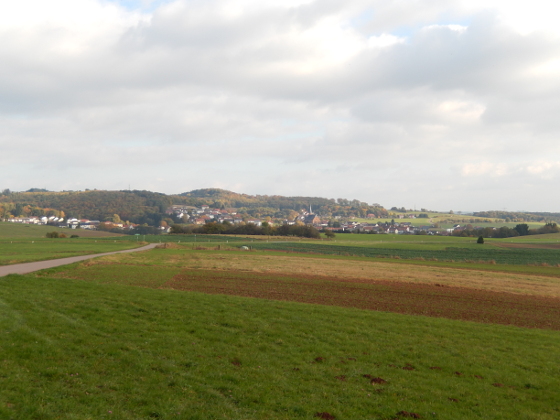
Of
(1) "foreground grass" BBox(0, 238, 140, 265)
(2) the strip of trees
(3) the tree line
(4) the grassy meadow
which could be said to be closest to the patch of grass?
(1) "foreground grass" BBox(0, 238, 140, 265)

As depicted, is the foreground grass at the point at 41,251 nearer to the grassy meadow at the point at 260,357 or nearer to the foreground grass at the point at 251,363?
the grassy meadow at the point at 260,357

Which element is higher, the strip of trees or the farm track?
the strip of trees

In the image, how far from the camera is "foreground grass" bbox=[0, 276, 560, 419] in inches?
307

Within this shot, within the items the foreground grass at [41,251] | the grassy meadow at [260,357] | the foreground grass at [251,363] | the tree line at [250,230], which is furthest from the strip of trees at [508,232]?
the foreground grass at [251,363]

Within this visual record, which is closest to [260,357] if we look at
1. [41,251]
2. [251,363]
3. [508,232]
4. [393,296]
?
[251,363]

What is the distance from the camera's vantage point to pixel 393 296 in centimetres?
2477

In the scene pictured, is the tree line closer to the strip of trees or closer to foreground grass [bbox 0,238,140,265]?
the strip of trees

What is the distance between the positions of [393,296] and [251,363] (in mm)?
16140

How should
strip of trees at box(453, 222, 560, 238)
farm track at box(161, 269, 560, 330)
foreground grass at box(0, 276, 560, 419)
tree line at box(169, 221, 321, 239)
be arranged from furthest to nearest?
1. strip of trees at box(453, 222, 560, 238)
2. tree line at box(169, 221, 321, 239)
3. farm track at box(161, 269, 560, 330)
4. foreground grass at box(0, 276, 560, 419)

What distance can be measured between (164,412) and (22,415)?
84.5 inches

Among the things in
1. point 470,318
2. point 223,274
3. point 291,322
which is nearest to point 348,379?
point 291,322

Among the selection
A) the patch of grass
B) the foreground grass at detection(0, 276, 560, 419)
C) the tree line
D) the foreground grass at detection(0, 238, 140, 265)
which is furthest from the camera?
the tree line

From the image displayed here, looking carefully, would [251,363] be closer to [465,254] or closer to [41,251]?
[41,251]

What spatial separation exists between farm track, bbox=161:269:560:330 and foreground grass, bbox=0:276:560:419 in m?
3.33
